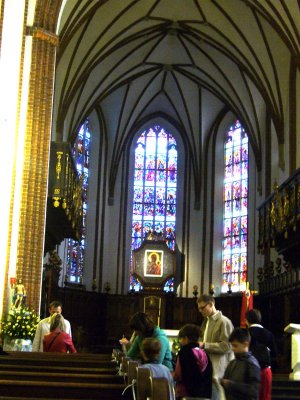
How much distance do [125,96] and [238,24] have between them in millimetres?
8421

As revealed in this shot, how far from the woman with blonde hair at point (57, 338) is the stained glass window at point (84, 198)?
20.2 m

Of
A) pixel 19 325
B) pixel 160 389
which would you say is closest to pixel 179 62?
pixel 19 325

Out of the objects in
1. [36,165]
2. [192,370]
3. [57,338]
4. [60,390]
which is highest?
[36,165]

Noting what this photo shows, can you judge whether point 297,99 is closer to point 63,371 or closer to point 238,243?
point 238,243

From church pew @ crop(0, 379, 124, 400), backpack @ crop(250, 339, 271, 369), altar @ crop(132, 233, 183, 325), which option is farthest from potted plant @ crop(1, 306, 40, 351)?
altar @ crop(132, 233, 183, 325)

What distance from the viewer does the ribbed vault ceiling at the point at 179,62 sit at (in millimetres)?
26016

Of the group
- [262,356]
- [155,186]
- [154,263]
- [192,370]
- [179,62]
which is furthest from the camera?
[155,186]

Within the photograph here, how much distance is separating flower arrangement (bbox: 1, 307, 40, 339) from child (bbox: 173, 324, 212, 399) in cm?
882

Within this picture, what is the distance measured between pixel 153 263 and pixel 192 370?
2440cm

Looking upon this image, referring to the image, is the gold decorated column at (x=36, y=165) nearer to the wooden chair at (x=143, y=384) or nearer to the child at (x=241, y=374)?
the child at (x=241, y=374)

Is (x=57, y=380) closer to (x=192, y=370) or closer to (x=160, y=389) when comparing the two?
(x=192, y=370)

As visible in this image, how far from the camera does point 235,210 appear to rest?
107 ft

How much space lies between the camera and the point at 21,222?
16.9m

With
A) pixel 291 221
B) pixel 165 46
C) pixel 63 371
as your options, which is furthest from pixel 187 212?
pixel 63 371
